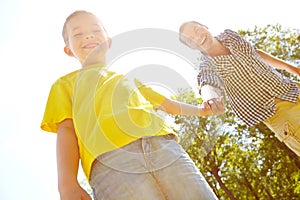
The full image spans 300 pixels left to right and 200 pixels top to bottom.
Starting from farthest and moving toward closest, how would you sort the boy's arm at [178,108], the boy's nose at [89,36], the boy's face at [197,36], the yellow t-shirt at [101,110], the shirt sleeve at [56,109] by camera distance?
the boy's face at [197,36] < the boy's nose at [89,36] < the boy's arm at [178,108] < the shirt sleeve at [56,109] < the yellow t-shirt at [101,110]

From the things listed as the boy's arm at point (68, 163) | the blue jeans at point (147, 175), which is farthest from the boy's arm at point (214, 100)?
the boy's arm at point (68, 163)

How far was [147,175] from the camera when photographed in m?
2.14

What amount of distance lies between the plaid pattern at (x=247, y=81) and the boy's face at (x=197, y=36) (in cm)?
17

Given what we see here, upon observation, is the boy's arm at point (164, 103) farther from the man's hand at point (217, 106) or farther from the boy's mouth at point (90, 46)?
the boy's mouth at point (90, 46)

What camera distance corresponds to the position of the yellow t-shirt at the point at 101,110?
229 cm

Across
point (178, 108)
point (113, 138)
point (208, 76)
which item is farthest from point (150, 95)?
point (208, 76)

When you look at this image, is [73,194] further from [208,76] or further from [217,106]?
[208,76]

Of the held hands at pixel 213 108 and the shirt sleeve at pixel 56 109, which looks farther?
the held hands at pixel 213 108

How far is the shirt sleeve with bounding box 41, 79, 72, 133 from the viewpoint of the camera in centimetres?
247

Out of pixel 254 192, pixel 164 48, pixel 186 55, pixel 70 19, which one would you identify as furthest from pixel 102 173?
pixel 254 192

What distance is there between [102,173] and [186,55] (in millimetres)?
2914

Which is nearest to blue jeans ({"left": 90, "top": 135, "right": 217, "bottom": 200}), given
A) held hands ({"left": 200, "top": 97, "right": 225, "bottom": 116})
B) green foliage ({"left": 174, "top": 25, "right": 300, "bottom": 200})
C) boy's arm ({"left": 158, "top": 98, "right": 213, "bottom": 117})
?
boy's arm ({"left": 158, "top": 98, "right": 213, "bottom": 117})

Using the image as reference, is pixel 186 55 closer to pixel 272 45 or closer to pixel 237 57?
pixel 237 57

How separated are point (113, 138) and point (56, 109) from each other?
50 cm
